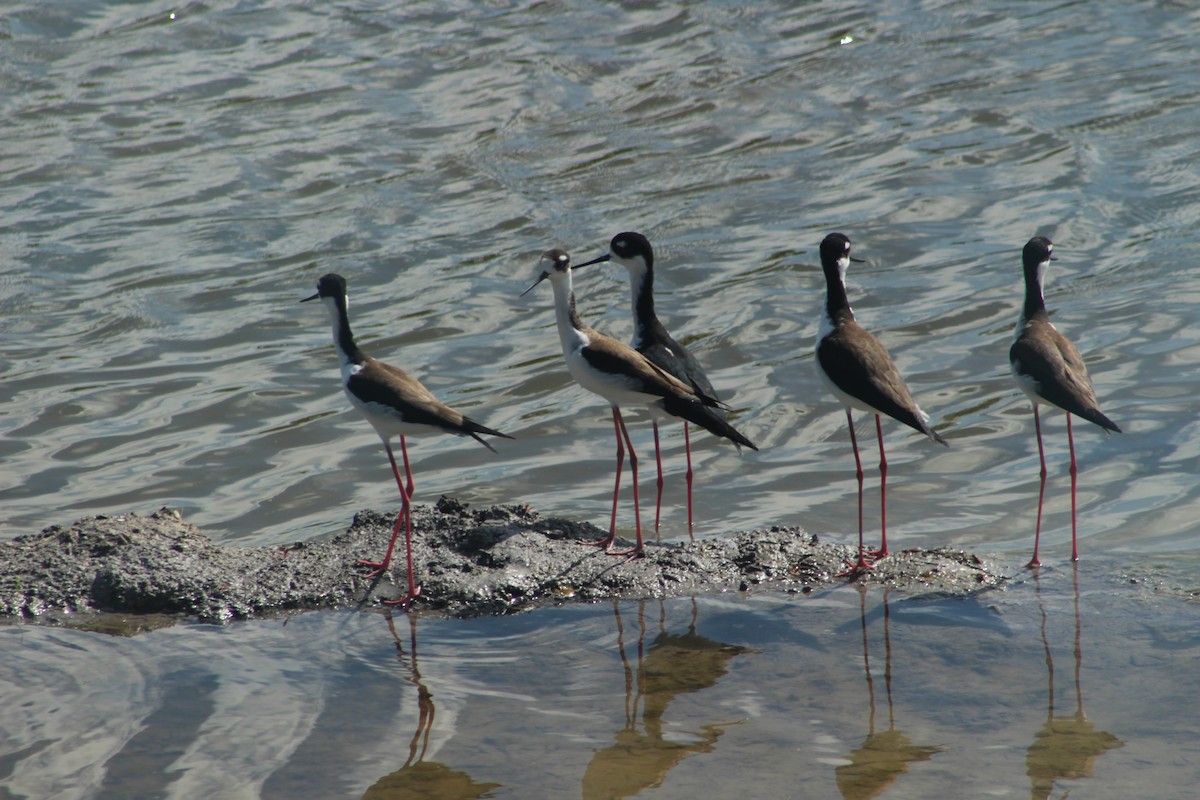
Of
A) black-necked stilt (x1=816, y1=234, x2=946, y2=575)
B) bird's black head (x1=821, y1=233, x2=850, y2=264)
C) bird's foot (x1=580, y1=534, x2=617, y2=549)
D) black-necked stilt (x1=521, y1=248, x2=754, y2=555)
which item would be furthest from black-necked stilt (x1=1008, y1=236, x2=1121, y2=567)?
bird's foot (x1=580, y1=534, x2=617, y2=549)

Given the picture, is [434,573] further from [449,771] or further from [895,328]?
[895,328]

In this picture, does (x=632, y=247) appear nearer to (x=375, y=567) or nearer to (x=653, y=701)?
(x=375, y=567)

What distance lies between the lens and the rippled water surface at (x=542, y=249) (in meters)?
7.53

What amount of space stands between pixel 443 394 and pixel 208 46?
403 inches

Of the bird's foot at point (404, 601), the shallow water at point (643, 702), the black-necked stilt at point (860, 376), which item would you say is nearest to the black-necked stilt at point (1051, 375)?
the black-necked stilt at point (860, 376)

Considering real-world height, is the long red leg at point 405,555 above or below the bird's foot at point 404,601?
above

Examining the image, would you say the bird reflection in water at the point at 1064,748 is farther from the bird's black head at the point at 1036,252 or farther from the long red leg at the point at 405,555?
the bird's black head at the point at 1036,252

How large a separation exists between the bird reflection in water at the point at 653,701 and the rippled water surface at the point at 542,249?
0.24ft

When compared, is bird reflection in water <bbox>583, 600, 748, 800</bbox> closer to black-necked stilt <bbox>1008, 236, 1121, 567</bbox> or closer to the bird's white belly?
the bird's white belly

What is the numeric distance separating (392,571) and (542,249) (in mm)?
7090

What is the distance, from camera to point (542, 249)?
516 inches

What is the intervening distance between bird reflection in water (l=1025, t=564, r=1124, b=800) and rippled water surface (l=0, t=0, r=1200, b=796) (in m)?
0.31

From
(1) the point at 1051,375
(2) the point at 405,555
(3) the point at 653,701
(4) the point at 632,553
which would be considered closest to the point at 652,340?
(4) the point at 632,553

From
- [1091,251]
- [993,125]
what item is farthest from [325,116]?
[1091,251]
